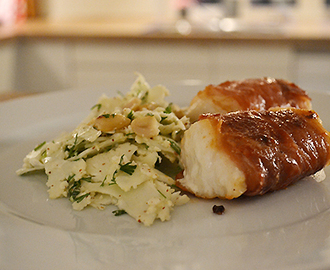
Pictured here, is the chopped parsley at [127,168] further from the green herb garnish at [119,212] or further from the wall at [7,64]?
the wall at [7,64]

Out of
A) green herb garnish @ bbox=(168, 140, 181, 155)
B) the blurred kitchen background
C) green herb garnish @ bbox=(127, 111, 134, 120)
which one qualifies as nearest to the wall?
the blurred kitchen background

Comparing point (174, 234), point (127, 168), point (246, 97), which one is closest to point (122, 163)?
point (127, 168)

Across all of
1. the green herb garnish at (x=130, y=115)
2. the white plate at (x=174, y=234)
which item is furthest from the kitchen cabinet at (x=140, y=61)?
the white plate at (x=174, y=234)

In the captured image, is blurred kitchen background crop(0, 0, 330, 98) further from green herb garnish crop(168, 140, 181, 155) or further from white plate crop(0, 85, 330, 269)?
white plate crop(0, 85, 330, 269)

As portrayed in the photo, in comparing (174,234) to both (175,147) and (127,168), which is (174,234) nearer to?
(127,168)

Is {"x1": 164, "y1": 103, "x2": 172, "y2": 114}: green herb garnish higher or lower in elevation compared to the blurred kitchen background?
higher

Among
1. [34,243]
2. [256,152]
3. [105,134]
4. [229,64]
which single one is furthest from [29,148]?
[229,64]
